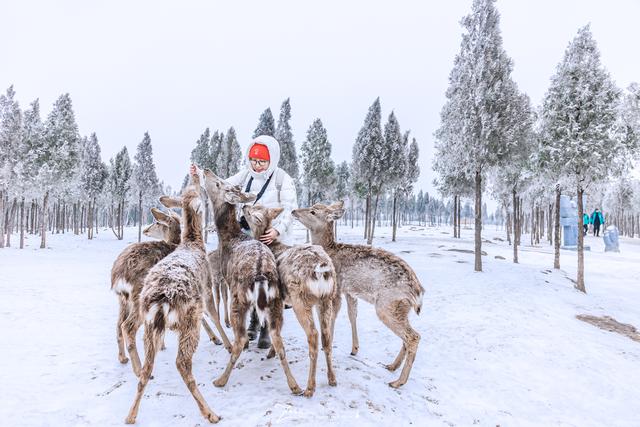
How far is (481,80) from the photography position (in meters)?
16.1

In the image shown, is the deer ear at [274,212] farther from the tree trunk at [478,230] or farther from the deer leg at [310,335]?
the tree trunk at [478,230]

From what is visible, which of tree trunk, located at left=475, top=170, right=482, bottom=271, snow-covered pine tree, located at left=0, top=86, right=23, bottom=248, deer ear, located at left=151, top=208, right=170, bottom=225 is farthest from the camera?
snow-covered pine tree, located at left=0, top=86, right=23, bottom=248

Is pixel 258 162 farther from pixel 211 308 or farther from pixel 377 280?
pixel 377 280

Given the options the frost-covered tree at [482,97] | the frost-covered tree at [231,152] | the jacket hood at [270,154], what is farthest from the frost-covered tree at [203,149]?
the jacket hood at [270,154]

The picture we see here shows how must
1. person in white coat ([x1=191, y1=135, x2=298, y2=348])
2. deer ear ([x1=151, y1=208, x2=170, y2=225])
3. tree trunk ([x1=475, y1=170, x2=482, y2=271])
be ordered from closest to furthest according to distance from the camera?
deer ear ([x1=151, y1=208, x2=170, y2=225]) → person in white coat ([x1=191, y1=135, x2=298, y2=348]) → tree trunk ([x1=475, y1=170, x2=482, y2=271])


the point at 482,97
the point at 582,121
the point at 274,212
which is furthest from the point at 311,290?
the point at 582,121

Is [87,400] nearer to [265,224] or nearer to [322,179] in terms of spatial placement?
[265,224]

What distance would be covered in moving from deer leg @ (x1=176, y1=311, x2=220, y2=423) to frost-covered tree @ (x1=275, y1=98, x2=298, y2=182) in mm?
28290

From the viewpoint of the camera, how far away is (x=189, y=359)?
3.27 meters

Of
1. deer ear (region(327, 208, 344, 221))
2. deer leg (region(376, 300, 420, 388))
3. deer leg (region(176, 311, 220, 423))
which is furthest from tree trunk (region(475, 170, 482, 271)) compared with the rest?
deer leg (region(176, 311, 220, 423))

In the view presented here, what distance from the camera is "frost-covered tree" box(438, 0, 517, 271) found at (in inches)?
630

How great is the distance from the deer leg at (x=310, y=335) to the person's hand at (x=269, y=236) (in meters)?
1.35

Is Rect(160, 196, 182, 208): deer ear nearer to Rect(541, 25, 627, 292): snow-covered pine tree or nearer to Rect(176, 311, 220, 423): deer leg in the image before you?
Rect(176, 311, 220, 423): deer leg

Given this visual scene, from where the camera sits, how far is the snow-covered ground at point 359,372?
3.62 m
